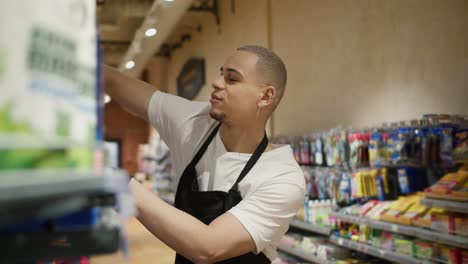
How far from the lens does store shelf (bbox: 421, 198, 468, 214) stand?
331 cm

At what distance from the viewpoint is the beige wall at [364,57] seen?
4387 millimetres

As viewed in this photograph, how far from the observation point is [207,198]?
1979 millimetres

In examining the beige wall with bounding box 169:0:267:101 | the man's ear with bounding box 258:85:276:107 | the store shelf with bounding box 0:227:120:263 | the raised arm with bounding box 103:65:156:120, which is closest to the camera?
the store shelf with bounding box 0:227:120:263

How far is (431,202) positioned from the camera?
3555 millimetres

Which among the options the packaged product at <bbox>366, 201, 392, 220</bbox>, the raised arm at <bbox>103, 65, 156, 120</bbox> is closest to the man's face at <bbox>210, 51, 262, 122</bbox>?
the raised arm at <bbox>103, 65, 156, 120</bbox>

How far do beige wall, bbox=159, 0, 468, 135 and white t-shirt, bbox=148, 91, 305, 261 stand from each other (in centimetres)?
274

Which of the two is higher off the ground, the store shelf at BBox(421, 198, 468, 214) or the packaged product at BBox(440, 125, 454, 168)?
the packaged product at BBox(440, 125, 454, 168)

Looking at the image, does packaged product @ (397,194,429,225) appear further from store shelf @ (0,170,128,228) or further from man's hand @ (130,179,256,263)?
store shelf @ (0,170,128,228)

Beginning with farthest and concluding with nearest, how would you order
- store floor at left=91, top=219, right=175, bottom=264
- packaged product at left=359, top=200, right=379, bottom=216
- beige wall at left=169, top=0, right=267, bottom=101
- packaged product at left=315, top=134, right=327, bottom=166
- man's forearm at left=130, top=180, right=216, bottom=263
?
beige wall at left=169, top=0, right=267, bottom=101, store floor at left=91, top=219, right=175, bottom=264, packaged product at left=315, top=134, right=327, bottom=166, packaged product at left=359, top=200, right=379, bottom=216, man's forearm at left=130, top=180, right=216, bottom=263

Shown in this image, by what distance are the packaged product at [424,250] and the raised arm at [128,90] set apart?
2341mm

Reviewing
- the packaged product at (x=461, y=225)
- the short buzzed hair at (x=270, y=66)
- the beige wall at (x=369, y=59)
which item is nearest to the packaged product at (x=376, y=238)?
the packaged product at (x=461, y=225)

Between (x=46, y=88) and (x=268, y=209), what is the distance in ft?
4.16

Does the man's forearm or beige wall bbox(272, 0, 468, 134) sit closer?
the man's forearm

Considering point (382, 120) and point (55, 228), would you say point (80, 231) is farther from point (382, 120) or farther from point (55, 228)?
point (382, 120)
